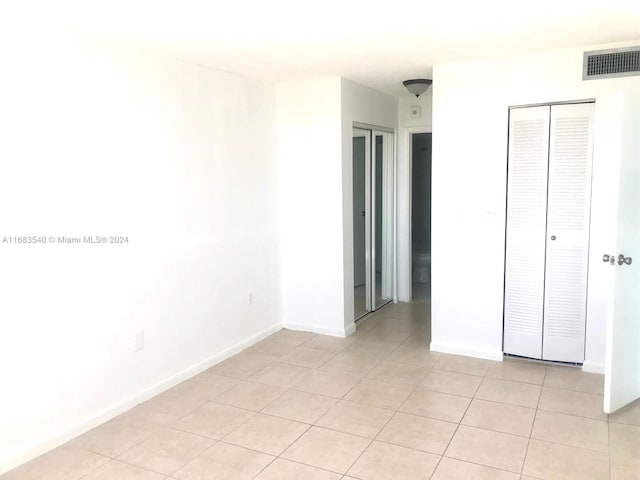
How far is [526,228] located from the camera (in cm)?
395

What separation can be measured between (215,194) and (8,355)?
1858 millimetres

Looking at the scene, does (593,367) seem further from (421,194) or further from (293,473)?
(421,194)

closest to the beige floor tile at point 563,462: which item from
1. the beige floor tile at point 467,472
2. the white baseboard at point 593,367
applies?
the beige floor tile at point 467,472

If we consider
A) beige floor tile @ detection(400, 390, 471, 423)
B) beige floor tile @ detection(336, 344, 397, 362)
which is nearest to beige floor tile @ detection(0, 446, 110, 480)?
beige floor tile @ detection(400, 390, 471, 423)

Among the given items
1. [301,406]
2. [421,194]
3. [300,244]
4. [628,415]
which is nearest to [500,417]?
[628,415]

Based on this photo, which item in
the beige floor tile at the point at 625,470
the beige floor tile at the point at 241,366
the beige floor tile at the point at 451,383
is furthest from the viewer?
the beige floor tile at the point at 241,366

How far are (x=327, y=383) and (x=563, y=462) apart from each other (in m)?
1.59

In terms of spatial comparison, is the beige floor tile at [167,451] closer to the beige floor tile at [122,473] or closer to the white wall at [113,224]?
the beige floor tile at [122,473]

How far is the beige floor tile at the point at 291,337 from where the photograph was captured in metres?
4.66

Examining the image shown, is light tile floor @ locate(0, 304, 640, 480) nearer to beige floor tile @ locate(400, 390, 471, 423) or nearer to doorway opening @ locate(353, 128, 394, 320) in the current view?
beige floor tile @ locate(400, 390, 471, 423)

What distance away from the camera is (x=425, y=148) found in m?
7.91

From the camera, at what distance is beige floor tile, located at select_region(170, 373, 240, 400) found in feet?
11.8

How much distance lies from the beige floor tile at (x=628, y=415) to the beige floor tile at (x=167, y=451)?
2.35m

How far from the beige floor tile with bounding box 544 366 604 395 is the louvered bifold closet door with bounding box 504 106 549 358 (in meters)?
0.21
